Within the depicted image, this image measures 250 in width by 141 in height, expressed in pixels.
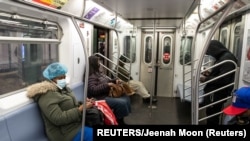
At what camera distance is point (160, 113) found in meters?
4.66

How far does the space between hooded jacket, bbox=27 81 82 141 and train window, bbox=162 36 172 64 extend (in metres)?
4.57

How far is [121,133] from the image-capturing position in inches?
51.0

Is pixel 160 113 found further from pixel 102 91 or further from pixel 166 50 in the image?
pixel 166 50

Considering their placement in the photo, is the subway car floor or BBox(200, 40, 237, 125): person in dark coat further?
the subway car floor

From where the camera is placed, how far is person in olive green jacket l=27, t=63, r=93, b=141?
213 cm

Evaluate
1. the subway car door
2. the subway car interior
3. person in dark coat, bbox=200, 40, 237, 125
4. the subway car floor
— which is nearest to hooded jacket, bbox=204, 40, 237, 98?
person in dark coat, bbox=200, 40, 237, 125

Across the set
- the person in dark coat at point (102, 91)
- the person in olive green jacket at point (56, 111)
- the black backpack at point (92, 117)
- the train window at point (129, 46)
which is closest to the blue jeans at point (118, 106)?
the person in dark coat at point (102, 91)

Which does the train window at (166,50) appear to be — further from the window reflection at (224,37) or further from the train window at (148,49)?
the window reflection at (224,37)

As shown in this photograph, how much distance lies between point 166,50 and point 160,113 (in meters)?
2.38

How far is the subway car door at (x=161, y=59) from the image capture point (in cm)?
633

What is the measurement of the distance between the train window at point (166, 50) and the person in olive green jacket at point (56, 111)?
4.50 meters

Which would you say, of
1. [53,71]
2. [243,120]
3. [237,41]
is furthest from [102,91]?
[237,41]

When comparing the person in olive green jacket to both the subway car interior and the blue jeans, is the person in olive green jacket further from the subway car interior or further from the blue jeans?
the blue jeans

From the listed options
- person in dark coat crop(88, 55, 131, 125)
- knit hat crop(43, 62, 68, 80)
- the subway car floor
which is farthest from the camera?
the subway car floor
